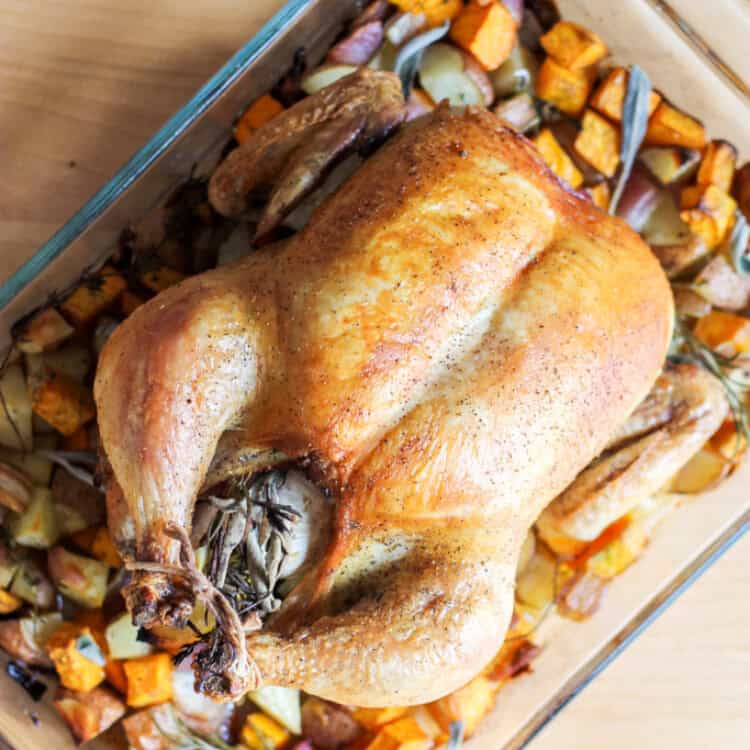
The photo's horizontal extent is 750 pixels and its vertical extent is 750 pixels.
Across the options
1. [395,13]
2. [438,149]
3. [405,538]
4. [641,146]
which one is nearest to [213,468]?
[405,538]

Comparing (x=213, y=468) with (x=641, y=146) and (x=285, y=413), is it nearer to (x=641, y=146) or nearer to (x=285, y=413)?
(x=285, y=413)

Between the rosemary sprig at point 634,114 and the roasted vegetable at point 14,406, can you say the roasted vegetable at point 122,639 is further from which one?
the rosemary sprig at point 634,114

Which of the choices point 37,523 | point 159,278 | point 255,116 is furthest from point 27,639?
point 255,116

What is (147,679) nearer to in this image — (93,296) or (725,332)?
(93,296)

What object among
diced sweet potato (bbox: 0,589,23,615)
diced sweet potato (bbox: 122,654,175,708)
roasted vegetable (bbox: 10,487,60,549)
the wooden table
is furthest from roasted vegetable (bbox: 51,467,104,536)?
the wooden table

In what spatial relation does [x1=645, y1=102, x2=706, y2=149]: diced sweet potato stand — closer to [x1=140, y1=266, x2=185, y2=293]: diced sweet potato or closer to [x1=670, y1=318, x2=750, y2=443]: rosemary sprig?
[x1=670, y1=318, x2=750, y2=443]: rosemary sprig

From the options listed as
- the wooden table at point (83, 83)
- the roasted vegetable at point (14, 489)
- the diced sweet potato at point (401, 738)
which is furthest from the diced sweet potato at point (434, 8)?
the diced sweet potato at point (401, 738)
